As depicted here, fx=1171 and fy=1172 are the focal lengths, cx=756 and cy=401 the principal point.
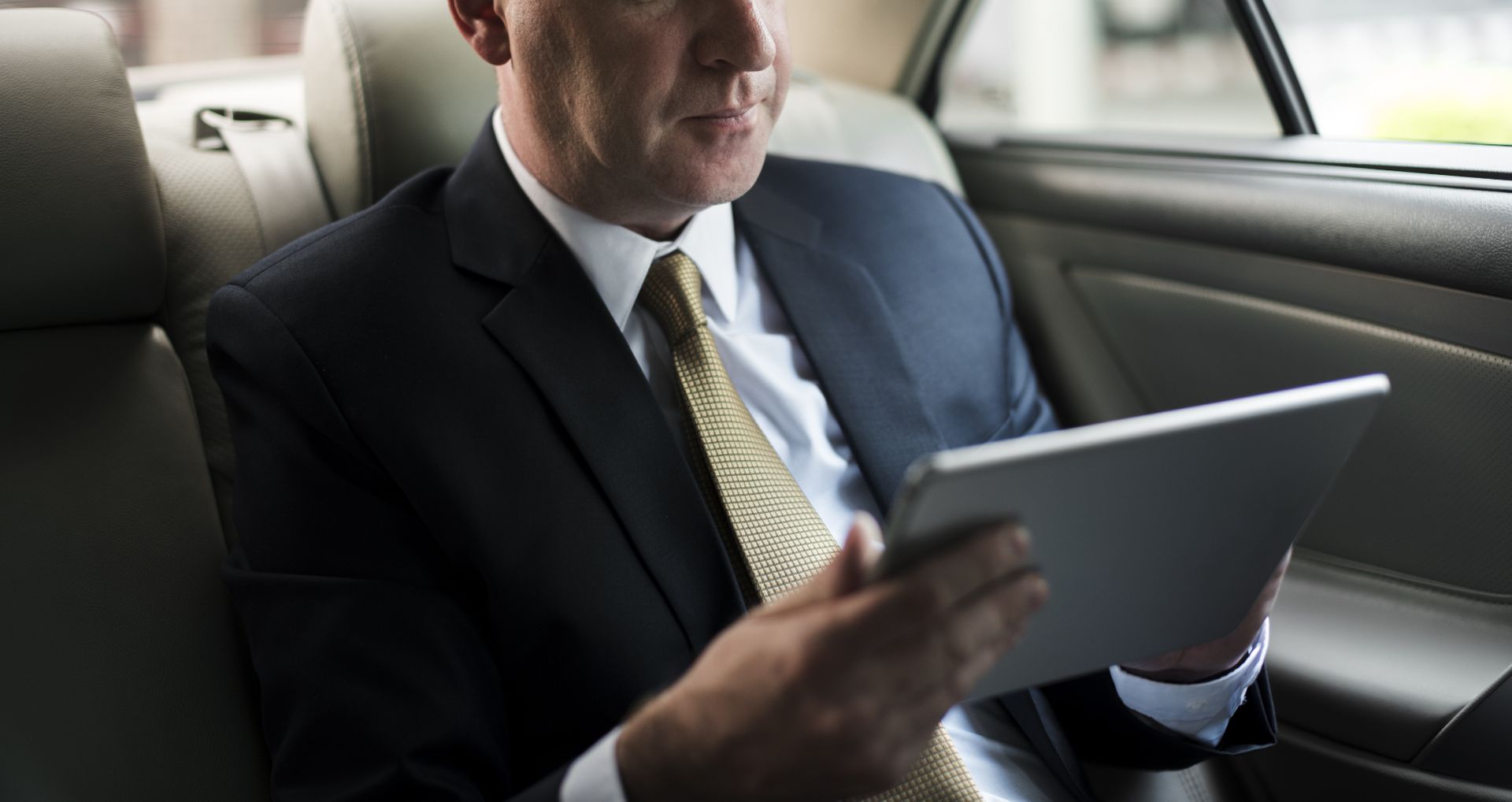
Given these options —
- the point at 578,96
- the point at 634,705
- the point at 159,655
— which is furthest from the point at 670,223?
the point at 159,655

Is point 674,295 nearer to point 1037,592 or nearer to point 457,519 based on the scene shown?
point 457,519

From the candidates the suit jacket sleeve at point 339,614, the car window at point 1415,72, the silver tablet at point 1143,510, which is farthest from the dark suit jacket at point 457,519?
the car window at point 1415,72

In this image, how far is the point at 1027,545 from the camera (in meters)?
0.68

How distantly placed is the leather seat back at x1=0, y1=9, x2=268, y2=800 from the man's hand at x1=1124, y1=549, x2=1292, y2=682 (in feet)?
2.78

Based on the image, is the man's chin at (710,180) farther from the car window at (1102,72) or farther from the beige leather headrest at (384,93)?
the car window at (1102,72)

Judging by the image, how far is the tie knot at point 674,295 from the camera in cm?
115

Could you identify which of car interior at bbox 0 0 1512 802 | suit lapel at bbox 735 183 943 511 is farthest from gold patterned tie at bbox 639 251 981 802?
car interior at bbox 0 0 1512 802

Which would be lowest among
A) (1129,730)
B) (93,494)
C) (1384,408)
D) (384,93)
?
(1129,730)

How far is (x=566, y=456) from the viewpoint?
3.43 feet

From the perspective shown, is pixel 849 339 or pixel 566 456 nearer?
pixel 566 456

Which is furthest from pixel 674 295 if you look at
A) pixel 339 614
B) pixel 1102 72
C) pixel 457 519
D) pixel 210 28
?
pixel 1102 72

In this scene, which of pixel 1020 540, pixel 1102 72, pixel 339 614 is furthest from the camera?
pixel 1102 72

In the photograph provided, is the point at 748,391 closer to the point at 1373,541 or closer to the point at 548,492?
the point at 548,492

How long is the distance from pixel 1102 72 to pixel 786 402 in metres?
2.95
